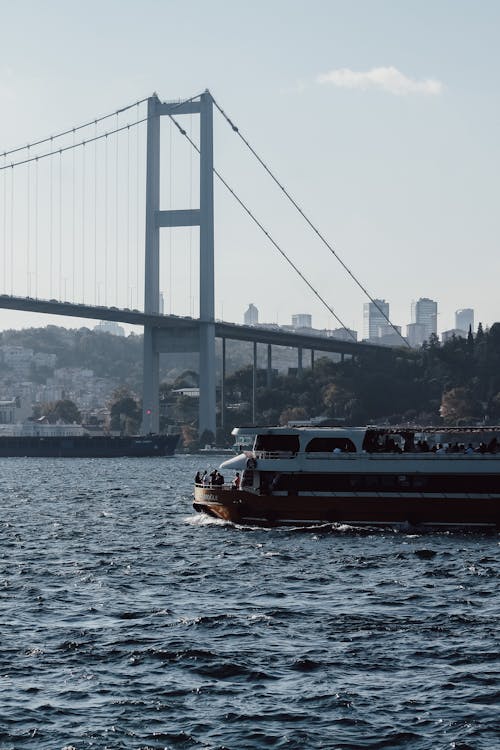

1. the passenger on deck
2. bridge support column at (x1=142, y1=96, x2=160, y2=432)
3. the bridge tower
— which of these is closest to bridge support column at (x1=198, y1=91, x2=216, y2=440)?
the bridge tower

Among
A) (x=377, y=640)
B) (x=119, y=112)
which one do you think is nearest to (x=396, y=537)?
(x=377, y=640)

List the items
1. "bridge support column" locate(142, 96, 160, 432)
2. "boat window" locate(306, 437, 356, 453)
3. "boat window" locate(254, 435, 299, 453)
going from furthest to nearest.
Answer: "bridge support column" locate(142, 96, 160, 432), "boat window" locate(254, 435, 299, 453), "boat window" locate(306, 437, 356, 453)

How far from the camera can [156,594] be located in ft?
119

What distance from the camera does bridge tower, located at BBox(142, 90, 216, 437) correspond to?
516ft

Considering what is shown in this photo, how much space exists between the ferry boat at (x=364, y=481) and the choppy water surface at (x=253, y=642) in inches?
46.5

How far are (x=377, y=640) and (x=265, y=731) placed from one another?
7.19 m

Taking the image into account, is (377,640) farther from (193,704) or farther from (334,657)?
(193,704)

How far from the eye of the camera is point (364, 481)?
51.4 m

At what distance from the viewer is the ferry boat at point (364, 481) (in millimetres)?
Result: 50281

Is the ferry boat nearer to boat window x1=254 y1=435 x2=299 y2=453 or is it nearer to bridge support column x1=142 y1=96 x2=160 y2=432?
boat window x1=254 y1=435 x2=299 y2=453

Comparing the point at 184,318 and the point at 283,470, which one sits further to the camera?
the point at 184,318

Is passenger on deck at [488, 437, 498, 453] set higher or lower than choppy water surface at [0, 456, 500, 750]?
higher

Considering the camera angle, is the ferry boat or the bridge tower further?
the bridge tower

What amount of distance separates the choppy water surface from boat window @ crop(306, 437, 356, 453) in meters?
3.30
